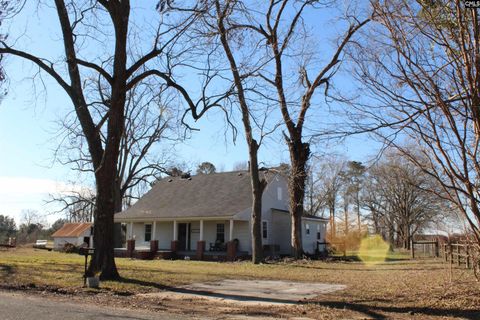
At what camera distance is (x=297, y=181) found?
2534 cm

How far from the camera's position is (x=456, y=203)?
327 inches

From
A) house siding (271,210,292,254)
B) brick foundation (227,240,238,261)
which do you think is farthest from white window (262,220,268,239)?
brick foundation (227,240,238,261)

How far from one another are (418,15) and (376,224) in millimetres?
59472

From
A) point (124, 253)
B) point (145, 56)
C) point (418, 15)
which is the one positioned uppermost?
point (145, 56)

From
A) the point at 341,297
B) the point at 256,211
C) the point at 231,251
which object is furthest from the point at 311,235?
the point at 341,297

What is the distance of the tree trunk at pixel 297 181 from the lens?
25.0m

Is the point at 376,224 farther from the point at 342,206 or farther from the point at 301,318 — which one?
the point at 301,318

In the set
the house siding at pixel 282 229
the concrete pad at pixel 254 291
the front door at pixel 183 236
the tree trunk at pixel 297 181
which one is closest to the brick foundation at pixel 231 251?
the tree trunk at pixel 297 181

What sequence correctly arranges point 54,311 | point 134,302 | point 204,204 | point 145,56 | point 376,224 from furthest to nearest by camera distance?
point 376,224
point 204,204
point 145,56
point 134,302
point 54,311

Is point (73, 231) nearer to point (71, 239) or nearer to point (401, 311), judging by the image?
point (71, 239)

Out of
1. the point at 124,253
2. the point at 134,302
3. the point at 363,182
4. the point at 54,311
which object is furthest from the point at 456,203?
the point at 363,182

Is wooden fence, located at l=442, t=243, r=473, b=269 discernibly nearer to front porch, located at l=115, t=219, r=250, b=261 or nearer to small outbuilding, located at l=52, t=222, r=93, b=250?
front porch, located at l=115, t=219, r=250, b=261

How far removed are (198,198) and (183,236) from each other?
9.61 feet

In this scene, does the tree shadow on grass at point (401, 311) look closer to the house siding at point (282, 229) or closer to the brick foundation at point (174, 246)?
the brick foundation at point (174, 246)
